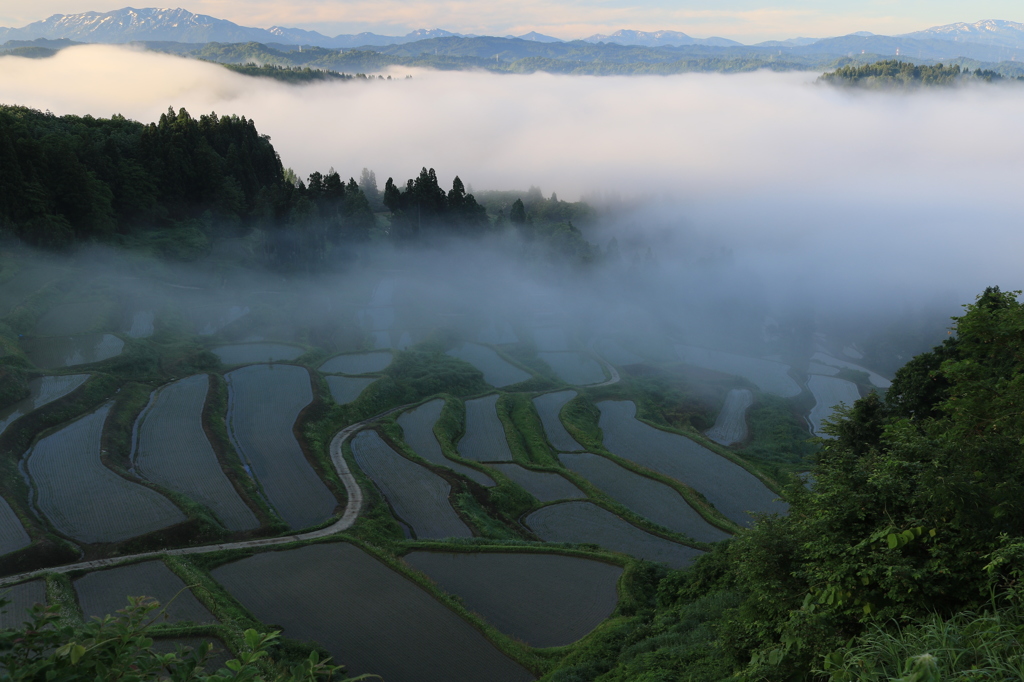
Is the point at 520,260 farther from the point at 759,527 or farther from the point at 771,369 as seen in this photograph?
the point at 759,527

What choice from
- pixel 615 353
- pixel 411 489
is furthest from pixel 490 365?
pixel 411 489

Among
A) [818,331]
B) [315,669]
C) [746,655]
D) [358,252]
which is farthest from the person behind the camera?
[818,331]

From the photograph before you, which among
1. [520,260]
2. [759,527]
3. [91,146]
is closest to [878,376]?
[520,260]

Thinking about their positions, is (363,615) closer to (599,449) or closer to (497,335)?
(599,449)

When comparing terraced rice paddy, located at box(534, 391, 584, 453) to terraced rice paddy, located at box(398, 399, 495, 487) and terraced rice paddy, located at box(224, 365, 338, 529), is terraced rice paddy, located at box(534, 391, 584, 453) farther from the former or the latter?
terraced rice paddy, located at box(224, 365, 338, 529)

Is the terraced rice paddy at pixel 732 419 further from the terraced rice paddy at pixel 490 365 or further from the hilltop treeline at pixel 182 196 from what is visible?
the hilltop treeline at pixel 182 196

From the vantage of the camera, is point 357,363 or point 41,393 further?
point 357,363

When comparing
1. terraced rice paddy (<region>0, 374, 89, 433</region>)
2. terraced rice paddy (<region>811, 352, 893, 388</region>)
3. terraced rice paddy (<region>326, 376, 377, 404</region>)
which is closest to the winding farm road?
terraced rice paddy (<region>326, 376, 377, 404</region>)
